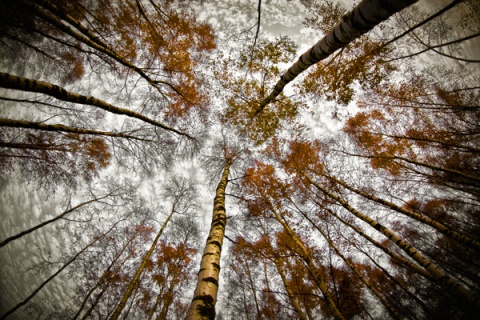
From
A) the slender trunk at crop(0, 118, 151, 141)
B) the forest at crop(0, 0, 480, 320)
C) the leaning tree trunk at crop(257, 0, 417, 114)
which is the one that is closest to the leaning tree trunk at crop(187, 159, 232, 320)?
the forest at crop(0, 0, 480, 320)

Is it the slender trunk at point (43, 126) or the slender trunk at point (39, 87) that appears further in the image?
the slender trunk at point (43, 126)

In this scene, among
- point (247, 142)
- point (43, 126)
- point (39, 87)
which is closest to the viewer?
point (39, 87)

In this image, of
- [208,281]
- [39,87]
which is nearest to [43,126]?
[39,87]

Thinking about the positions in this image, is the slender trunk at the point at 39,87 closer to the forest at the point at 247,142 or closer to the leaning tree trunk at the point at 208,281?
the forest at the point at 247,142

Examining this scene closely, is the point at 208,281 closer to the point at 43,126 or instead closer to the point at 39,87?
the point at 39,87

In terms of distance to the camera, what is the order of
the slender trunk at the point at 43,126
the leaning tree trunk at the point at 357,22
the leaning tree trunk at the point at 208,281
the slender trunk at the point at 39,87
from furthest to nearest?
the slender trunk at the point at 43,126, the slender trunk at the point at 39,87, the leaning tree trunk at the point at 357,22, the leaning tree trunk at the point at 208,281

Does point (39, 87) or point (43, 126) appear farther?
point (43, 126)

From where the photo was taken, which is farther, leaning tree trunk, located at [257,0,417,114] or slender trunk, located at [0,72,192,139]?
slender trunk, located at [0,72,192,139]

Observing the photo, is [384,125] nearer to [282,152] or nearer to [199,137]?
[282,152]

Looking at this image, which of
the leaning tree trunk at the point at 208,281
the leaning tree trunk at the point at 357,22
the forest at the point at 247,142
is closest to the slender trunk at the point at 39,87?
the forest at the point at 247,142

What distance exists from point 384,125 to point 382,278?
1026cm

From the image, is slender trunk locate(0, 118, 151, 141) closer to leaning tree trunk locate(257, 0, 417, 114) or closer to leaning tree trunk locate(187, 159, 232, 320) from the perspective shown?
leaning tree trunk locate(187, 159, 232, 320)

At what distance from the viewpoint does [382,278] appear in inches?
448

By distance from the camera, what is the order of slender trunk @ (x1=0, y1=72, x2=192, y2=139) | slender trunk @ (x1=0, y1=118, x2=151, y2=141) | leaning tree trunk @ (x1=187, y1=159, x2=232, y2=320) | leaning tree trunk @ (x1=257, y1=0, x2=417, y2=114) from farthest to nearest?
slender trunk @ (x1=0, y1=118, x2=151, y2=141)
slender trunk @ (x1=0, y1=72, x2=192, y2=139)
leaning tree trunk @ (x1=257, y1=0, x2=417, y2=114)
leaning tree trunk @ (x1=187, y1=159, x2=232, y2=320)
